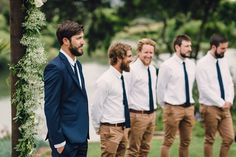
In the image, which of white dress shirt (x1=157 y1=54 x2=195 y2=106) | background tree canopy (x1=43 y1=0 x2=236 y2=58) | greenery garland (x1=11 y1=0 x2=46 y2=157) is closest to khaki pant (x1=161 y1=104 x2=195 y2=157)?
white dress shirt (x1=157 y1=54 x2=195 y2=106)

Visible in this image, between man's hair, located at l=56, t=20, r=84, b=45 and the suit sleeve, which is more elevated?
man's hair, located at l=56, t=20, r=84, b=45

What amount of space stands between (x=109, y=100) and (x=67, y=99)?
57.6 inches

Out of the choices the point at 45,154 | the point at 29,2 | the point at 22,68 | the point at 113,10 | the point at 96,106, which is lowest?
the point at 45,154

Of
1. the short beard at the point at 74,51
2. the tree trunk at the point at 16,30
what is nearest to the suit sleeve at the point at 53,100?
the short beard at the point at 74,51

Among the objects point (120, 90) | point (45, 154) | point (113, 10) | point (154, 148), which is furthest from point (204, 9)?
→ point (120, 90)

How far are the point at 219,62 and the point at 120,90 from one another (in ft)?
6.17

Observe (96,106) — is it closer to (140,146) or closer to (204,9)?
(140,146)

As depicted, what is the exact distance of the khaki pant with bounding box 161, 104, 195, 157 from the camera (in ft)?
23.8

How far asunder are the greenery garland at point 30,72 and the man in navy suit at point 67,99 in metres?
0.51

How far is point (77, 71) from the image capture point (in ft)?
15.9

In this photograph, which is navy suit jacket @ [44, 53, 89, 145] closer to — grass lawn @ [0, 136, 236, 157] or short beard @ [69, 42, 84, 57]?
short beard @ [69, 42, 84, 57]

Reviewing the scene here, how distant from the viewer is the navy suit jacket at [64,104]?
4.60 meters

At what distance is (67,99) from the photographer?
186 inches

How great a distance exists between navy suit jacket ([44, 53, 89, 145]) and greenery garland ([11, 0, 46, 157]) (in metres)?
0.54
